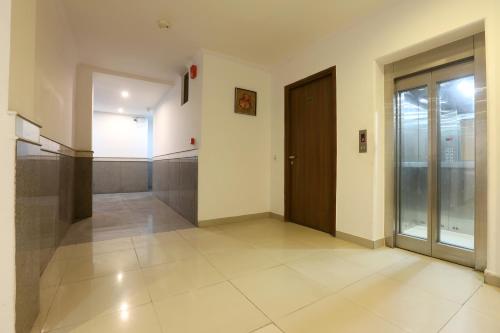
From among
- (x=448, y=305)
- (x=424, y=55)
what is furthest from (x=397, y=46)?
(x=448, y=305)

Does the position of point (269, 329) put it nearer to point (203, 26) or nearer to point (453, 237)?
point (453, 237)

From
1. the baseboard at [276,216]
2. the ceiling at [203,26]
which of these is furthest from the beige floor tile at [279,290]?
the ceiling at [203,26]

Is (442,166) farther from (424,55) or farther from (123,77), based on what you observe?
(123,77)

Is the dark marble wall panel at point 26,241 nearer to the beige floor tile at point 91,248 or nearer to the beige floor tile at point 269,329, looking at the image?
the beige floor tile at point 91,248

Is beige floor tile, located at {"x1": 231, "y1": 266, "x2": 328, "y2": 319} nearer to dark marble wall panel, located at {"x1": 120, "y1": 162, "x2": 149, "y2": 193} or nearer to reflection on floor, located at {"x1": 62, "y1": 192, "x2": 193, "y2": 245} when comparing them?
reflection on floor, located at {"x1": 62, "y1": 192, "x2": 193, "y2": 245}

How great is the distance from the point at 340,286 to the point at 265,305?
1.91ft

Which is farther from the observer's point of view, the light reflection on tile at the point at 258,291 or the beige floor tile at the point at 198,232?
the beige floor tile at the point at 198,232

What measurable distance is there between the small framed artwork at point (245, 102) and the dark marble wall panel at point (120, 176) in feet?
16.2

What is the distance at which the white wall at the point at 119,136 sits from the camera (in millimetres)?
6621

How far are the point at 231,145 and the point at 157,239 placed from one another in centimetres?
161

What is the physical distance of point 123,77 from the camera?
4062 millimetres

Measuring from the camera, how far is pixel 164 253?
212cm

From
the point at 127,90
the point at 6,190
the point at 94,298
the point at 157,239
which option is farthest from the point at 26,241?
the point at 127,90

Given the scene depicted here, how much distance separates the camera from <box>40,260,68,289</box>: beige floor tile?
155 cm
